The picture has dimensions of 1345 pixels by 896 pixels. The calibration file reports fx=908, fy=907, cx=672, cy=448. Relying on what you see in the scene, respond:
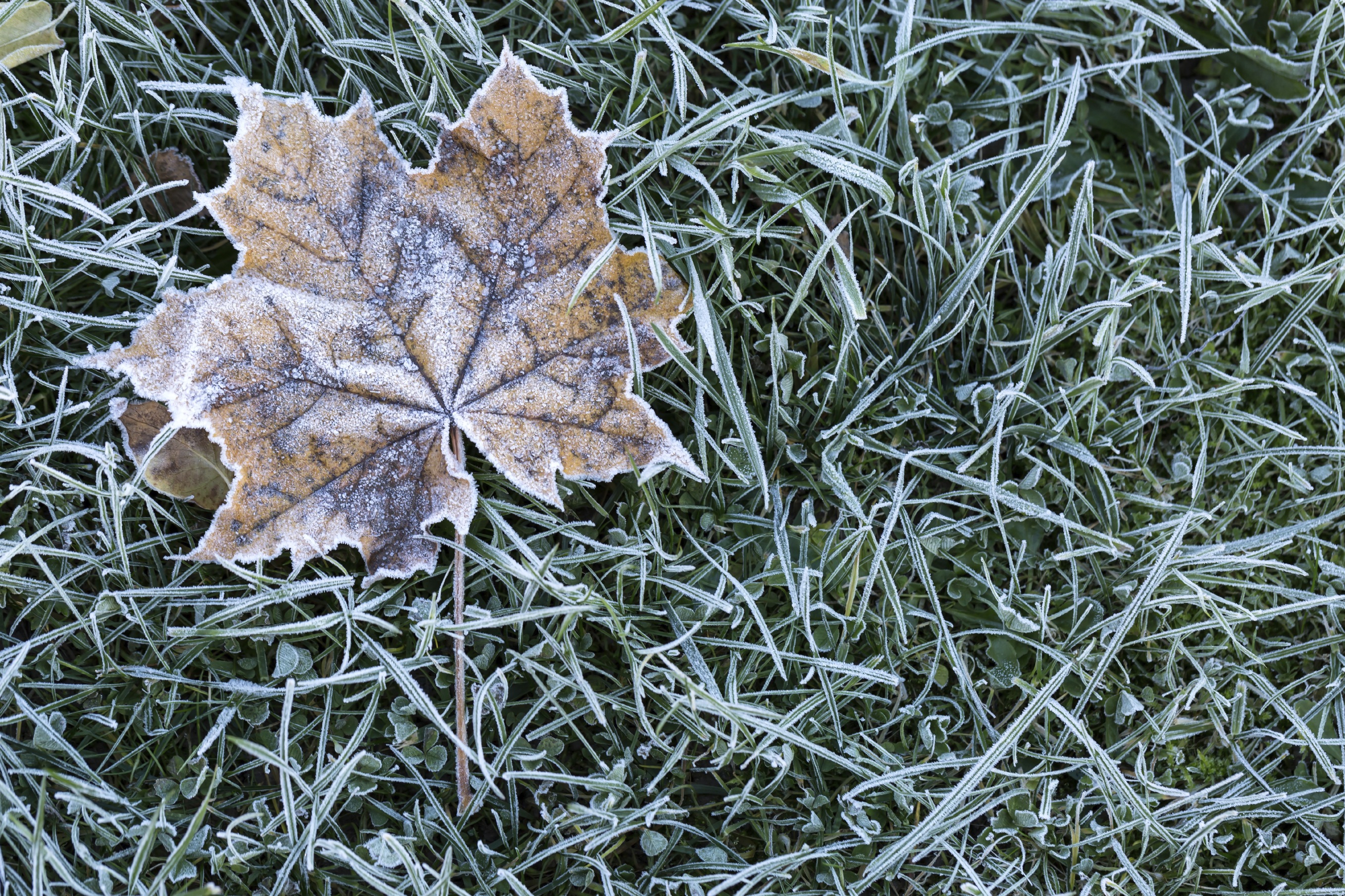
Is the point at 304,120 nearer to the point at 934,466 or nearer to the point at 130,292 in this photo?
the point at 130,292

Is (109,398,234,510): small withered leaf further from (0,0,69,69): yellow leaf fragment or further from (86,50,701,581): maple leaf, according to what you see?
(0,0,69,69): yellow leaf fragment

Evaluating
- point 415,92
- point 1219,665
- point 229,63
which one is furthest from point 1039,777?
point 229,63

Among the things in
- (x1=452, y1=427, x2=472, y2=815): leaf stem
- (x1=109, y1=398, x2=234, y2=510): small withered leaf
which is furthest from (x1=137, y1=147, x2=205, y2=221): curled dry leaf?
(x1=452, y1=427, x2=472, y2=815): leaf stem

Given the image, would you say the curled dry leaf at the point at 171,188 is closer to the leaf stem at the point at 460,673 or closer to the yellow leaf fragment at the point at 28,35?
the yellow leaf fragment at the point at 28,35

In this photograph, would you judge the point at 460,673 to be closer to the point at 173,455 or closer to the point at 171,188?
the point at 173,455

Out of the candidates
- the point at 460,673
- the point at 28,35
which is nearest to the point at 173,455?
the point at 460,673

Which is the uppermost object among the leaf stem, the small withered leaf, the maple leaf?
the maple leaf
